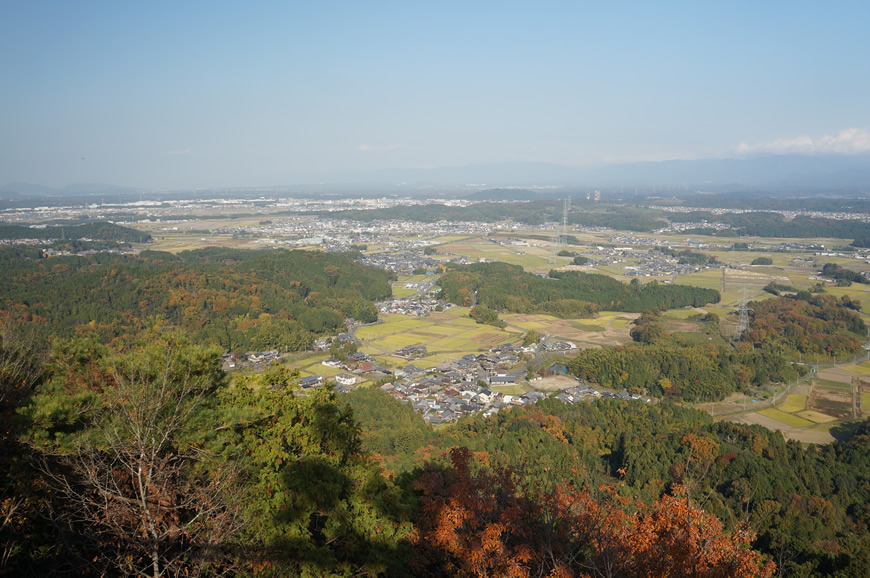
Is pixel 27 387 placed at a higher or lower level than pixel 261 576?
higher

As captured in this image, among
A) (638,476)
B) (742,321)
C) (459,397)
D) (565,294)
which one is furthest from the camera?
(565,294)

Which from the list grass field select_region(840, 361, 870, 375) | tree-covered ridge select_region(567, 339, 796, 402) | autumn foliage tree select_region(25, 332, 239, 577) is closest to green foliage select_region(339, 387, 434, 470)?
autumn foliage tree select_region(25, 332, 239, 577)

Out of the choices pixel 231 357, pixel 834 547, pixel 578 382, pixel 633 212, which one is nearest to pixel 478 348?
pixel 578 382

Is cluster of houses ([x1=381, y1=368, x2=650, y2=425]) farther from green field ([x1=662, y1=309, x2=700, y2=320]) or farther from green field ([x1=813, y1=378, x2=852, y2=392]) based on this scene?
green field ([x1=662, y1=309, x2=700, y2=320])

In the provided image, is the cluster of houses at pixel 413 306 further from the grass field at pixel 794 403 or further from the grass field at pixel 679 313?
the grass field at pixel 794 403

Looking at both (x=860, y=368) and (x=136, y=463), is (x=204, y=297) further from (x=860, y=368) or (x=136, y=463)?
(x=860, y=368)

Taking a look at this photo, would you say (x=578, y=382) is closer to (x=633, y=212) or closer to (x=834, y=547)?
(x=834, y=547)

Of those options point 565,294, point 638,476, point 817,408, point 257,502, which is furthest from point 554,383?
point 257,502
